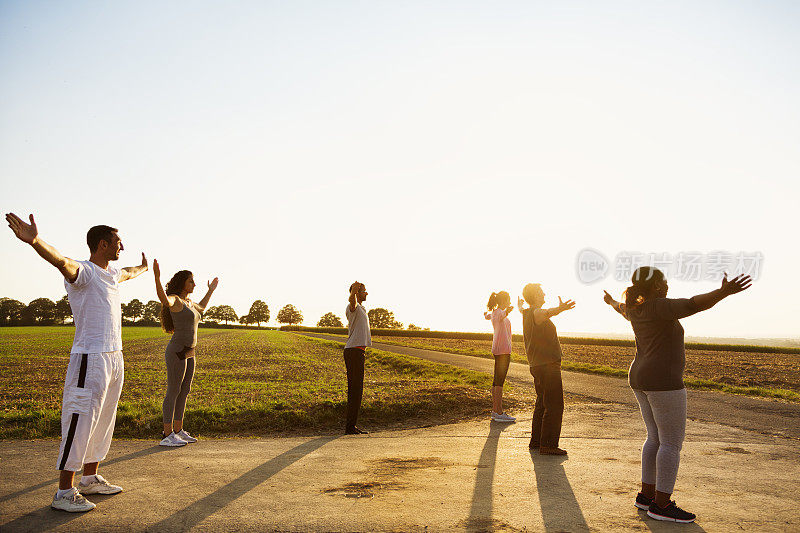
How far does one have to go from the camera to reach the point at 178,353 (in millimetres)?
7379

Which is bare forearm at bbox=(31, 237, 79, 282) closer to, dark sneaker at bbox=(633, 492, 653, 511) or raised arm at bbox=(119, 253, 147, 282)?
raised arm at bbox=(119, 253, 147, 282)

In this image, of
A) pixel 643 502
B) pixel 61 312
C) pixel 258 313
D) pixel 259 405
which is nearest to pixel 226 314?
pixel 258 313

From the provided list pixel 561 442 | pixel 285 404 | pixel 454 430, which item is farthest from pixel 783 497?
pixel 285 404

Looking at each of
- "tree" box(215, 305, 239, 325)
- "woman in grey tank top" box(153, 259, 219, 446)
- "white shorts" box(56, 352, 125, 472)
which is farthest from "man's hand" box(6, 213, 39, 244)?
"tree" box(215, 305, 239, 325)

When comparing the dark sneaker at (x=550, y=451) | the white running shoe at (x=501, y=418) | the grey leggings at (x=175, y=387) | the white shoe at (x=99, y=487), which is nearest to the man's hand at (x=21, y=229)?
the white shoe at (x=99, y=487)

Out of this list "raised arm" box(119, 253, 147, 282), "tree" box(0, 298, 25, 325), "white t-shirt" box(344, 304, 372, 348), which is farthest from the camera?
"tree" box(0, 298, 25, 325)

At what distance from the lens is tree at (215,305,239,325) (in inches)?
7387

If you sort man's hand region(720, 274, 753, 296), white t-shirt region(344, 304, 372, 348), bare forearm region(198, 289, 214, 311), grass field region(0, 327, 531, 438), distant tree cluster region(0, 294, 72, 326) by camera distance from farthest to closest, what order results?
distant tree cluster region(0, 294, 72, 326) < grass field region(0, 327, 531, 438) < white t-shirt region(344, 304, 372, 348) < bare forearm region(198, 289, 214, 311) < man's hand region(720, 274, 753, 296)

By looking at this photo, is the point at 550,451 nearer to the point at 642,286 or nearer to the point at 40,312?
the point at 642,286

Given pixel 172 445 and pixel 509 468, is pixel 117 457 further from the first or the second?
pixel 509 468

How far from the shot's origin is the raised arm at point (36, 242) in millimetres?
4121

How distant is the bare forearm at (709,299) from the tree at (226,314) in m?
194

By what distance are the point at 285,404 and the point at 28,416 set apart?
171 inches

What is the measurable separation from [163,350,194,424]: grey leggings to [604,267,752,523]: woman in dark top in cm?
573
